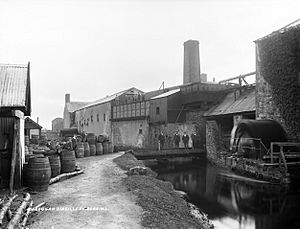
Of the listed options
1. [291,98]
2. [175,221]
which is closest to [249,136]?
[291,98]

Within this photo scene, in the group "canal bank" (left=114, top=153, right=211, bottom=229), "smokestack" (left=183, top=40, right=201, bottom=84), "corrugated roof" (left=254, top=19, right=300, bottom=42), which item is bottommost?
"canal bank" (left=114, top=153, right=211, bottom=229)

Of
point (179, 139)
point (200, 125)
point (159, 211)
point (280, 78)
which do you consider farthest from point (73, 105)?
point (159, 211)

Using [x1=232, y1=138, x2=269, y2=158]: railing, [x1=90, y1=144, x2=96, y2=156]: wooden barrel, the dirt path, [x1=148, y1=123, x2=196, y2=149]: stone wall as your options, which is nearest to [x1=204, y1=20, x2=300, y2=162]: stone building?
[x1=232, y1=138, x2=269, y2=158]: railing

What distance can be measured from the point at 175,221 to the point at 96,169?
24.6 feet

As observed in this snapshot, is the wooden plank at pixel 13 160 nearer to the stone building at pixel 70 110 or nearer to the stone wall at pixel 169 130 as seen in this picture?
the stone wall at pixel 169 130

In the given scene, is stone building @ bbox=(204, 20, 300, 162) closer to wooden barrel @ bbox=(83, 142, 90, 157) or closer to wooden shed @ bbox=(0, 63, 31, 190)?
wooden barrel @ bbox=(83, 142, 90, 157)

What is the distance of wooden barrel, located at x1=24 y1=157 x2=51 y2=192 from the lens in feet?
27.7

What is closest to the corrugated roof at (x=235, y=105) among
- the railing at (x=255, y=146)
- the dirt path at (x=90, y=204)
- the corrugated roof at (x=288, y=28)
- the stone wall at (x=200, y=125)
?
the stone wall at (x=200, y=125)

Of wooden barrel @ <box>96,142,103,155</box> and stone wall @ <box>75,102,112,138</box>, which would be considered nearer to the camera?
wooden barrel @ <box>96,142,103,155</box>

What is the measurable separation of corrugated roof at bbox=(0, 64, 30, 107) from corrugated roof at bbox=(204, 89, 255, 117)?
15.0m

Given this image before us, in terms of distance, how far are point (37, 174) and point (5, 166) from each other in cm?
112

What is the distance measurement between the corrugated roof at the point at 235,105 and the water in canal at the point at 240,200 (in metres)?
5.94

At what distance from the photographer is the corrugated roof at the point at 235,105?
20.3 metres

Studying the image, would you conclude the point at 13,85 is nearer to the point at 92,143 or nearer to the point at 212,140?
the point at 92,143
